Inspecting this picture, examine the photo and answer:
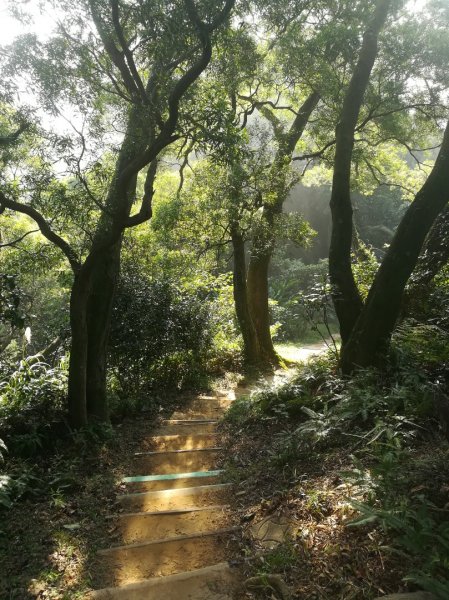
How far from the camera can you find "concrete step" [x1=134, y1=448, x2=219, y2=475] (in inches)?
210

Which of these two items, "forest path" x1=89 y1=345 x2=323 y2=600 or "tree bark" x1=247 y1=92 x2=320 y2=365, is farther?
"tree bark" x1=247 y1=92 x2=320 y2=365

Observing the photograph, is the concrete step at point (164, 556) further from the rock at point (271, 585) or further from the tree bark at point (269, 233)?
the tree bark at point (269, 233)

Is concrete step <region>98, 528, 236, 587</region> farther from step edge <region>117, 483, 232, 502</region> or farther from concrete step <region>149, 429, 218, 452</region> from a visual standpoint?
concrete step <region>149, 429, 218, 452</region>

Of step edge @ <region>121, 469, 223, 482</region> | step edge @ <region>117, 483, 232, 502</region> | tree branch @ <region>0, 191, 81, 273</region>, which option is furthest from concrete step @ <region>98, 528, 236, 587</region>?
tree branch @ <region>0, 191, 81, 273</region>

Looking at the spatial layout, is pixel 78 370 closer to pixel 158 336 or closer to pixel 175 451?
pixel 175 451

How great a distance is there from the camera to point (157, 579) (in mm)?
3123

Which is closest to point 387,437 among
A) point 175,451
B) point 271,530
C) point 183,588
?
point 271,530

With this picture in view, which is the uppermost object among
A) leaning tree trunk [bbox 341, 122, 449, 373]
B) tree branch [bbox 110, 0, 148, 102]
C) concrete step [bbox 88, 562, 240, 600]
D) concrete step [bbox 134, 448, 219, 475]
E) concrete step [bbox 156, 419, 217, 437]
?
tree branch [bbox 110, 0, 148, 102]

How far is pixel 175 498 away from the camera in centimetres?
448

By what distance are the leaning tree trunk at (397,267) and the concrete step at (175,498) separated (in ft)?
8.88

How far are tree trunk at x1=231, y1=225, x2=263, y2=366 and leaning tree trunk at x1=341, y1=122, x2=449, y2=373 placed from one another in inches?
191

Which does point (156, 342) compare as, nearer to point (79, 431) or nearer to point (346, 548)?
point (79, 431)

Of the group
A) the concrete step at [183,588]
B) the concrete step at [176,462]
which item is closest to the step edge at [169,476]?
the concrete step at [176,462]

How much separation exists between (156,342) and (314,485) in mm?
4961
